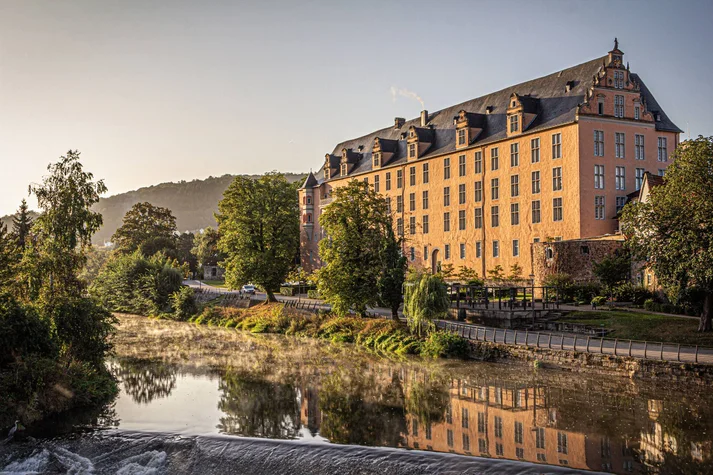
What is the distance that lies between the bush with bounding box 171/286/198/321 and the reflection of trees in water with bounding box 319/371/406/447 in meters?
34.0

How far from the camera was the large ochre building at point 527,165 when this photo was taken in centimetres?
5216

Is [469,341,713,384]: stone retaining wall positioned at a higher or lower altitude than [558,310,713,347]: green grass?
lower

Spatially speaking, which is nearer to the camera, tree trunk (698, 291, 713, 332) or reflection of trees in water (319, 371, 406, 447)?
reflection of trees in water (319, 371, 406, 447)

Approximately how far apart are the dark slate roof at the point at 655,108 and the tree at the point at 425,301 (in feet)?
93.8

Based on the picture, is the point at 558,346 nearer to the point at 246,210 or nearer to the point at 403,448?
the point at 403,448

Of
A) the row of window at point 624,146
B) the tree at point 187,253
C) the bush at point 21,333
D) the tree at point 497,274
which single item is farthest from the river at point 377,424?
the tree at point 187,253

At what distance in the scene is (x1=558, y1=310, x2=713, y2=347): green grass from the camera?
32.3 meters

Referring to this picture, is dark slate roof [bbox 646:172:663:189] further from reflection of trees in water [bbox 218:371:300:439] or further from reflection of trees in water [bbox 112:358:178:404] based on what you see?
reflection of trees in water [bbox 112:358:178:404]

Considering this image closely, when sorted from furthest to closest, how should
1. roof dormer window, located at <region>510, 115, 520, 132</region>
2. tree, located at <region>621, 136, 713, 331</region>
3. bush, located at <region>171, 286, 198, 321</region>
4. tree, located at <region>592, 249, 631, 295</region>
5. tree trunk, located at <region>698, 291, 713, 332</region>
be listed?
bush, located at <region>171, 286, 198, 321</region> → roof dormer window, located at <region>510, 115, 520, 132</region> → tree, located at <region>592, 249, 631, 295</region> → tree trunk, located at <region>698, 291, 713, 332</region> → tree, located at <region>621, 136, 713, 331</region>

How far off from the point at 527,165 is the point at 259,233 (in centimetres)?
2516

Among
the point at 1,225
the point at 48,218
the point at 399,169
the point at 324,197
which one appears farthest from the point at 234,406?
the point at 324,197

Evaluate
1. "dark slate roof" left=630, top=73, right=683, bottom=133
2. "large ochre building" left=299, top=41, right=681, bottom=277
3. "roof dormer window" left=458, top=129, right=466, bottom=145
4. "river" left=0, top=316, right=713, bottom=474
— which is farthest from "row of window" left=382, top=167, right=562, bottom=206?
"river" left=0, top=316, right=713, bottom=474

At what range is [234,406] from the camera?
25953 millimetres

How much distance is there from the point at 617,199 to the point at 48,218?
138 feet
